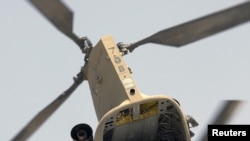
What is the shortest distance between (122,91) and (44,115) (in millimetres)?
4338

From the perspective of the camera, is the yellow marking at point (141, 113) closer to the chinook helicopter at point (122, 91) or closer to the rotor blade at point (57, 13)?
the chinook helicopter at point (122, 91)

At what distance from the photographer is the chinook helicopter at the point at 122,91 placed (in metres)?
13.5

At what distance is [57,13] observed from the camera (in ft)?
52.7

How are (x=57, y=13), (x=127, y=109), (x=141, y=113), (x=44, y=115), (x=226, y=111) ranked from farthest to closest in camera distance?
(x=44, y=115) < (x=57, y=13) < (x=226, y=111) < (x=141, y=113) < (x=127, y=109)

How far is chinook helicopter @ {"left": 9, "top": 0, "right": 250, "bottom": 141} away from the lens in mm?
13523

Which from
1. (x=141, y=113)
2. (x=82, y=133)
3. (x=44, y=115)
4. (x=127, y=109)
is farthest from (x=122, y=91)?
(x=44, y=115)

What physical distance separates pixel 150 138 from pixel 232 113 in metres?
2.47

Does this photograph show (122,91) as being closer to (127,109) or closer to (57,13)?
(127,109)

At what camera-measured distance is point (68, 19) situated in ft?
53.5

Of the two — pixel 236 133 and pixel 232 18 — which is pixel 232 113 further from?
pixel 232 18

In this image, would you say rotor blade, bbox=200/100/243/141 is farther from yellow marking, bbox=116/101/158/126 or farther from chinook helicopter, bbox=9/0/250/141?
yellow marking, bbox=116/101/158/126

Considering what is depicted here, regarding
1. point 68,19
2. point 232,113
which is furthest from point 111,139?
point 68,19

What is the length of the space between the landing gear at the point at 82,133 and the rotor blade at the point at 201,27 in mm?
3187

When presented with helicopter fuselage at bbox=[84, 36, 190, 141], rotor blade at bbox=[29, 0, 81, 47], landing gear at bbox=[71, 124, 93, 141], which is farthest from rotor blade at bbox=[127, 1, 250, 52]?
landing gear at bbox=[71, 124, 93, 141]
